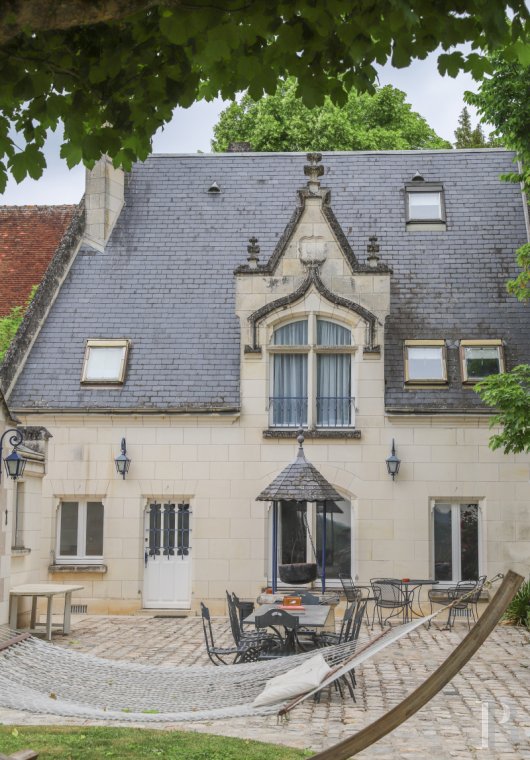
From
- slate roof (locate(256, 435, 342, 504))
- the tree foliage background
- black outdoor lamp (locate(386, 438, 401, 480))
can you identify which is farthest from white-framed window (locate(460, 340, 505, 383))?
slate roof (locate(256, 435, 342, 504))

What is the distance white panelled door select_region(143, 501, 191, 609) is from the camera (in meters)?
22.0

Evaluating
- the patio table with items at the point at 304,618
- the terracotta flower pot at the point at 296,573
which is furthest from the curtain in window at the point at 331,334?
the patio table with items at the point at 304,618

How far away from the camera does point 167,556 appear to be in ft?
72.6

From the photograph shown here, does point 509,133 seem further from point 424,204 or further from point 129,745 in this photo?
point 129,745

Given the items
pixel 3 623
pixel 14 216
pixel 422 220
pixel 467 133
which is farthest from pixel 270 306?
pixel 467 133

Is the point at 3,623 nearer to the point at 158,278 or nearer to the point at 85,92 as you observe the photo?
the point at 158,278

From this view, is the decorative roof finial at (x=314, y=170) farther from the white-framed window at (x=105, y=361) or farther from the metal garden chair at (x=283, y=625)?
the metal garden chair at (x=283, y=625)

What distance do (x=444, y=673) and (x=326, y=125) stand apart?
94.3 feet

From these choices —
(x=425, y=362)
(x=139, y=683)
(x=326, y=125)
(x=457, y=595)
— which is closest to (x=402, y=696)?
(x=139, y=683)

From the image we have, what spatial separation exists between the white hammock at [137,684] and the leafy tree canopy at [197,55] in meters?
4.26

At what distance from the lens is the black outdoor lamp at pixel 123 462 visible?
21984 millimetres

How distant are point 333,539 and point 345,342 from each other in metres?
3.90

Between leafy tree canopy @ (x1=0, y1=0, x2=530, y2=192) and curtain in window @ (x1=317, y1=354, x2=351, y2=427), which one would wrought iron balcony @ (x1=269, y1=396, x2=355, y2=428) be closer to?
curtain in window @ (x1=317, y1=354, x2=351, y2=427)

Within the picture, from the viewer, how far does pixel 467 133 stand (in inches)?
2240
